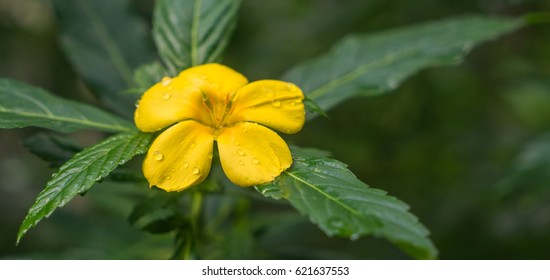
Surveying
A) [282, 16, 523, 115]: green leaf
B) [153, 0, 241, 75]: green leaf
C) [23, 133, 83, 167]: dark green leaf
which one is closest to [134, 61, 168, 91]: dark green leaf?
[153, 0, 241, 75]: green leaf

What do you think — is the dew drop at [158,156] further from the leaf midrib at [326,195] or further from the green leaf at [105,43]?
the green leaf at [105,43]

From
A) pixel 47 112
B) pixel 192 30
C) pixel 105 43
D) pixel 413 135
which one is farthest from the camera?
pixel 413 135

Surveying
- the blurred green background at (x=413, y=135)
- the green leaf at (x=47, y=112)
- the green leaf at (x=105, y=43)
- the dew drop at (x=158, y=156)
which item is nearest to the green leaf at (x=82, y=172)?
the dew drop at (x=158, y=156)

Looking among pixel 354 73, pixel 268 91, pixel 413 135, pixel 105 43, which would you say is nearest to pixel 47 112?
pixel 268 91

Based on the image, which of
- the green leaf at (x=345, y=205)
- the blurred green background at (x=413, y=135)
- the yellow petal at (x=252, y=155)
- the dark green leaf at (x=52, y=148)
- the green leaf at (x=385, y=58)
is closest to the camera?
the green leaf at (x=345, y=205)

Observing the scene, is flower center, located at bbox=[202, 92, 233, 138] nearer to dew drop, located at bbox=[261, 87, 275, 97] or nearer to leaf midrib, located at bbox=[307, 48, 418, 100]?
dew drop, located at bbox=[261, 87, 275, 97]

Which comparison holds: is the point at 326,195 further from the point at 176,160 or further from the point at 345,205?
the point at 176,160
